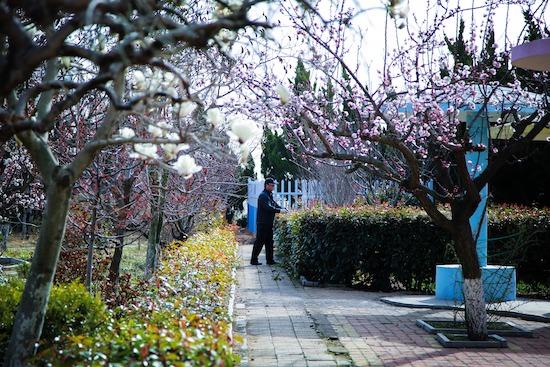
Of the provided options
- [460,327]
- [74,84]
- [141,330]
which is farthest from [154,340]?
[460,327]

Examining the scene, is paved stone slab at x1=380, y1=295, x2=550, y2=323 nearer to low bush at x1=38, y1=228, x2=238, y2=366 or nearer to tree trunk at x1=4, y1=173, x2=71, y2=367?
low bush at x1=38, y1=228, x2=238, y2=366

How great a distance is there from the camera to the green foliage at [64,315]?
17.4 feet

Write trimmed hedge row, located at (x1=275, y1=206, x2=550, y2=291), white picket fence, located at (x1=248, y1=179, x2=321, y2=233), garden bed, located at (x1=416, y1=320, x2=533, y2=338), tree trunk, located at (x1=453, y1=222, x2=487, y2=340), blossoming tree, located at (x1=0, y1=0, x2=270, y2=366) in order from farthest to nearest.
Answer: white picket fence, located at (x1=248, y1=179, x2=321, y2=233) → trimmed hedge row, located at (x1=275, y1=206, x2=550, y2=291) → garden bed, located at (x1=416, y1=320, x2=533, y2=338) → tree trunk, located at (x1=453, y1=222, x2=487, y2=340) → blossoming tree, located at (x1=0, y1=0, x2=270, y2=366)

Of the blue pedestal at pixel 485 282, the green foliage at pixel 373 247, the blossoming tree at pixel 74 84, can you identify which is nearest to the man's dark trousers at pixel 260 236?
the green foliage at pixel 373 247

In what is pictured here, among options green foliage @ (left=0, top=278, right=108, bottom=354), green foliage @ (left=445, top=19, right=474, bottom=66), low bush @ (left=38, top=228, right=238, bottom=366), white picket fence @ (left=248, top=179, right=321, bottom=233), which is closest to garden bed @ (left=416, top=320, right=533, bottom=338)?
low bush @ (left=38, top=228, right=238, bottom=366)

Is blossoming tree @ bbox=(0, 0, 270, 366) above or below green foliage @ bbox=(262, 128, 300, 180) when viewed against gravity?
below

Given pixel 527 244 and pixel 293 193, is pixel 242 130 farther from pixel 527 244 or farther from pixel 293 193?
pixel 293 193

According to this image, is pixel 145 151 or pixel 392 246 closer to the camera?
pixel 145 151

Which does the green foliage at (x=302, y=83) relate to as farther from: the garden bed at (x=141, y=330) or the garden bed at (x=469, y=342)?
the garden bed at (x=469, y=342)

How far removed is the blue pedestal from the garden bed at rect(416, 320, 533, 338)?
1.54 metres

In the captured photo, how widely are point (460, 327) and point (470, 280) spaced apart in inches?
33.0

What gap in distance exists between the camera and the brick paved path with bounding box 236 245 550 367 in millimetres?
7227

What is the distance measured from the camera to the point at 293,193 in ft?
79.7

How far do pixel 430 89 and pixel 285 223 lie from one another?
873 cm
